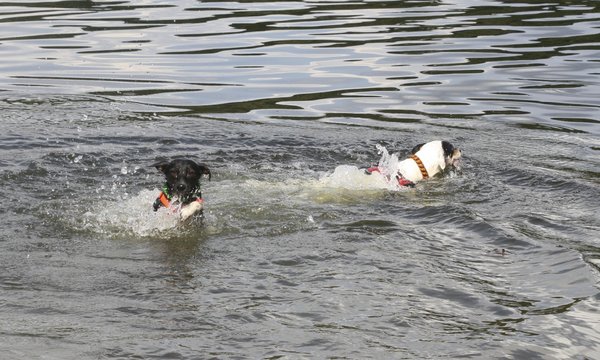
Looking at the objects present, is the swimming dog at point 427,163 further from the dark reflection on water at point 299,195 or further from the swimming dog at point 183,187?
the swimming dog at point 183,187

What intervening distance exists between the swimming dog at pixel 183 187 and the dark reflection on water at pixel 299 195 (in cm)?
20

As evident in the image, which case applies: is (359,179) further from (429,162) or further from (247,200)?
(247,200)

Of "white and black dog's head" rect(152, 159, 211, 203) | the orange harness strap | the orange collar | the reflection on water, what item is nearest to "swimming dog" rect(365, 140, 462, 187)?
the orange collar

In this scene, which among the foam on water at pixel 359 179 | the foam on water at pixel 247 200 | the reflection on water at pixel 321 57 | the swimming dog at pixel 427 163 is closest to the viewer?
the foam on water at pixel 247 200

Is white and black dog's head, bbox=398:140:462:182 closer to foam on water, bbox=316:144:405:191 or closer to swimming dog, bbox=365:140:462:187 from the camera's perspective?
swimming dog, bbox=365:140:462:187

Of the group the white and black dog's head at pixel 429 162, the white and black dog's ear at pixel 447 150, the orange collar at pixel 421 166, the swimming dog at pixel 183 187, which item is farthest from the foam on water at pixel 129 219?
the white and black dog's ear at pixel 447 150

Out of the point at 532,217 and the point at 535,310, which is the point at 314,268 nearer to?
the point at 535,310

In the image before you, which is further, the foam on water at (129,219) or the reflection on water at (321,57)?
the reflection on water at (321,57)

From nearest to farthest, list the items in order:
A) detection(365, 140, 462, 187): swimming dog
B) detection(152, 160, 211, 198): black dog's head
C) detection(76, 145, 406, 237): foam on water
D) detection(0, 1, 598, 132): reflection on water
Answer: detection(152, 160, 211, 198): black dog's head → detection(76, 145, 406, 237): foam on water → detection(365, 140, 462, 187): swimming dog → detection(0, 1, 598, 132): reflection on water

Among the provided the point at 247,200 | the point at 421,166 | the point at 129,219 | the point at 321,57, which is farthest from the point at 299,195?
the point at 321,57

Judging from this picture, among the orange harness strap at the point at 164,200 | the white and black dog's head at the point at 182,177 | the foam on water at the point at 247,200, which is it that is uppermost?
the white and black dog's head at the point at 182,177

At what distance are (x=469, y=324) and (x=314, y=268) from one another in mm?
1650

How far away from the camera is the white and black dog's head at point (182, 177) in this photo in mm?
9398

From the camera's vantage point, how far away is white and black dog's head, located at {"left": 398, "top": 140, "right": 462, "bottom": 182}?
11.4 meters
